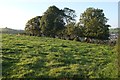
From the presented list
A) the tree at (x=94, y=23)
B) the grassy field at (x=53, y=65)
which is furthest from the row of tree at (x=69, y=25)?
the grassy field at (x=53, y=65)

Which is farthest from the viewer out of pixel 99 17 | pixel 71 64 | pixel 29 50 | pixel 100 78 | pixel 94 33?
pixel 99 17

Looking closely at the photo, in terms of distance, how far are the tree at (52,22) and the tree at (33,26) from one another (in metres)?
4.45

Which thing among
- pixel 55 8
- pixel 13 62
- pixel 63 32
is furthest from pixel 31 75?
pixel 55 8

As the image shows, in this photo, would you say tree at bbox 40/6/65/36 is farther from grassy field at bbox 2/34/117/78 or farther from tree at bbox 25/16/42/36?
grassy field at bbox 2/34/117/78

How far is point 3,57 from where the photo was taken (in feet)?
75.3

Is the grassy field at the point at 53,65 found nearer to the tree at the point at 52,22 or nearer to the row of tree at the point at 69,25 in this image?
the row of tree at the point at 69,25

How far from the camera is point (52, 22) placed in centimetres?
6819

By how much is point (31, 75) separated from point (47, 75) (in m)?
1.05

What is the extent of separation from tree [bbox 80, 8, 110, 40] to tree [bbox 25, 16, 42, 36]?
1468 cm

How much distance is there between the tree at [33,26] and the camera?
7446 cm

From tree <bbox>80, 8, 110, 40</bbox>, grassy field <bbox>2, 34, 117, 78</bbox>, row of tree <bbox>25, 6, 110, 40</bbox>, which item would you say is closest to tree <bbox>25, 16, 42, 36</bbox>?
row of tree <bbox>25, 6, 110, 40</bbox>

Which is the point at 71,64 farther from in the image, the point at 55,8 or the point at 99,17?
the point at 55,8

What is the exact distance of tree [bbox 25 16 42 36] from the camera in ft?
244

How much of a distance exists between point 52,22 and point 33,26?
843 centimetres
